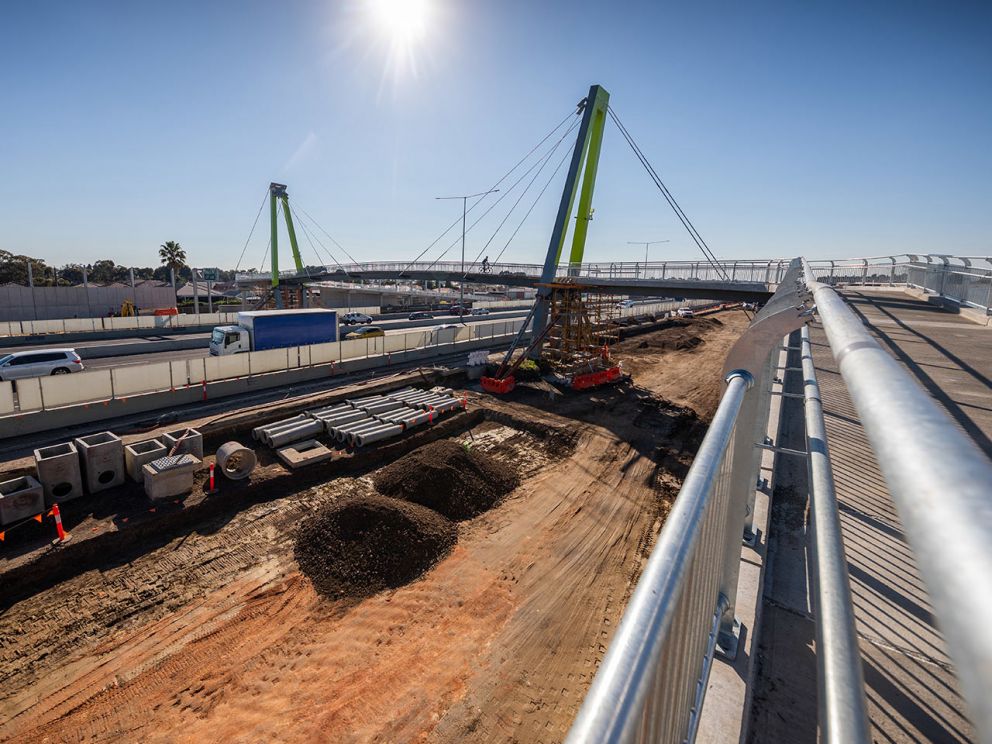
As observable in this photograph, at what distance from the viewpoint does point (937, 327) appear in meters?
7.72

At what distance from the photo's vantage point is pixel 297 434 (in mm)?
16344

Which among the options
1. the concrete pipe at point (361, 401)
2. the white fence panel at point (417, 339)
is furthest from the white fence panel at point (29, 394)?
the white fence panel at point (417, 339)

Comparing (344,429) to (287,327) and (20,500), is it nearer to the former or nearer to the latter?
(20,500)

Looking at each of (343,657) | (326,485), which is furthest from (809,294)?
(326,485)

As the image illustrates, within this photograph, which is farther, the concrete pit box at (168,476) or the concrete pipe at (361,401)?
the concrete pipe at (361,401)

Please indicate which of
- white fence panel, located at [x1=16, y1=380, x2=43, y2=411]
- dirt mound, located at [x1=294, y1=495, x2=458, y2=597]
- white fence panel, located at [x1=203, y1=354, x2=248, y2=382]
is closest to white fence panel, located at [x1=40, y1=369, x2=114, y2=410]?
white fence panel, located at [x1=16, y1=380, x2=43, y2=411]

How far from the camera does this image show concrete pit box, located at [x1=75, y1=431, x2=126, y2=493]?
12.3 meters

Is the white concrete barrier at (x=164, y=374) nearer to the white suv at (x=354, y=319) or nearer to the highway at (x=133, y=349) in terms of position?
the highway at (x=133, y=349)

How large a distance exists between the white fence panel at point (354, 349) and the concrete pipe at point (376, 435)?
361 inches

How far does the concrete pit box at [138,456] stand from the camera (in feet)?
42.8

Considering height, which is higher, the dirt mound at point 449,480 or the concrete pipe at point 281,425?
the concrete pipe at point 281,425

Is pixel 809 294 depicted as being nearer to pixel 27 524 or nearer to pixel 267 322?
pixel 27 524

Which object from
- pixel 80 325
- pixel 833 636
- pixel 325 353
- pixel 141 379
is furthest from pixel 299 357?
pixel 80 325

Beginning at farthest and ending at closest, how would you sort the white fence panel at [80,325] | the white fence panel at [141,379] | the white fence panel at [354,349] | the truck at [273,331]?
the white fence panel at [80,325] < the white fence panel at [354,349] < the truck at [273,331] < the white fence panel at [141,379]
